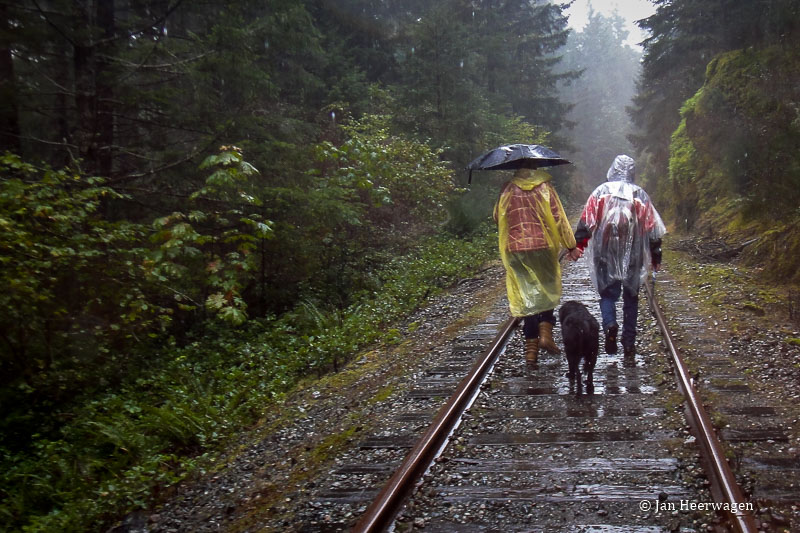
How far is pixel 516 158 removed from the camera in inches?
246

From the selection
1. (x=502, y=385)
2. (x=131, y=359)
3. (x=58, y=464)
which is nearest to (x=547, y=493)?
(x=502, y=385)

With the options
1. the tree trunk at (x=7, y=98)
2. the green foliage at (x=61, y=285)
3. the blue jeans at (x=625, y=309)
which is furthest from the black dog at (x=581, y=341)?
the tree trunk at (x=7, y=98)

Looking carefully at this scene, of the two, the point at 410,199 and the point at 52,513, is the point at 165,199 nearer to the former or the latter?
the point at 52,513

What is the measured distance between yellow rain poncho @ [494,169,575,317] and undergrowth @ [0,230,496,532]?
3.03 meters

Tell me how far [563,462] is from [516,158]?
3311 millimetres

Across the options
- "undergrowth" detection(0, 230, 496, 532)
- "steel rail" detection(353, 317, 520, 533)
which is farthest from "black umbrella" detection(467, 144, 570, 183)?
"undergrowth" detection(0, 230, 496, 532)

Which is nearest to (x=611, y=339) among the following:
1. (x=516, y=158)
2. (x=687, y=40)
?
(x=516, y=158)

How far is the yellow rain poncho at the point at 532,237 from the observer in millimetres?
6477

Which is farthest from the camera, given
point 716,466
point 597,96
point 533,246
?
point 597,96

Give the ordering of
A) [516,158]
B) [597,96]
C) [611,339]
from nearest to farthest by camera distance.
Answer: [516,158], [611,339], [597,96]

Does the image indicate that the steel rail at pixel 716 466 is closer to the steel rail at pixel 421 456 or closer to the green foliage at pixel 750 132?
the steel rail at pixel 421 456

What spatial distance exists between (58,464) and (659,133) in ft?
85.7

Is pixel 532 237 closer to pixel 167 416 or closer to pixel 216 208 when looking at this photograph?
pixel 167 416

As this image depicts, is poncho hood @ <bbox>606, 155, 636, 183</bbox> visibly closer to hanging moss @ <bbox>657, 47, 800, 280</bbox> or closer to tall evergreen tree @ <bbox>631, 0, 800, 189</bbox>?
hanging moss @ <bbox>657, 47, 800, 280</bbox>
